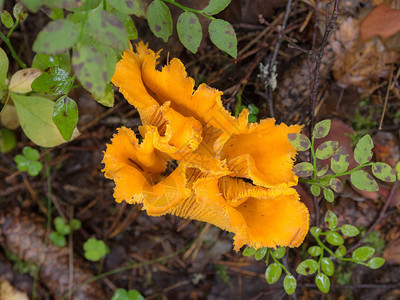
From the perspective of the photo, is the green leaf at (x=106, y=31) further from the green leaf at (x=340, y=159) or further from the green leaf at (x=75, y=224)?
the green leaf at (x=75, y=224)

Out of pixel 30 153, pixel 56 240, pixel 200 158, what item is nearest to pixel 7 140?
pixel 30 153

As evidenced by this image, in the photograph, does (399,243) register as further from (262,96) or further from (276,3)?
(276,3)

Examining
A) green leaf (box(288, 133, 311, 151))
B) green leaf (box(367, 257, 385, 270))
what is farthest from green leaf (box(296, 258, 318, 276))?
green leaf (box(288, 133, 311, 151))

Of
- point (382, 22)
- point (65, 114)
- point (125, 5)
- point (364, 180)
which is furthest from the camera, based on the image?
point (382, 22)

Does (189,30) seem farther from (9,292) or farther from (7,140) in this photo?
(9,292)

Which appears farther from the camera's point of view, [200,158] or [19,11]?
[19,11]

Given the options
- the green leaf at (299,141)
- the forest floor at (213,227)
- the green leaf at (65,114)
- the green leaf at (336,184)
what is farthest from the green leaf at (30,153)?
the green leaf at (336,184)

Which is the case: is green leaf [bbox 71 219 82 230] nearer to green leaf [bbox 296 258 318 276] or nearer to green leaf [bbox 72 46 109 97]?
green leaf [bbox 296 258 318 276]
